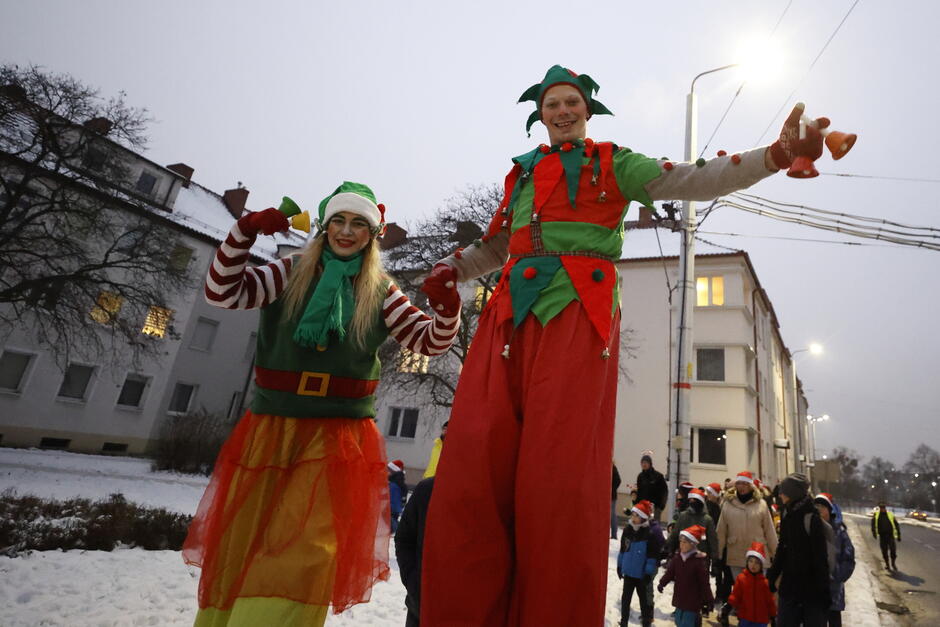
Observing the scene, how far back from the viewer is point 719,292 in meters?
21.2

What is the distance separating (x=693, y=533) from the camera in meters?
6.30

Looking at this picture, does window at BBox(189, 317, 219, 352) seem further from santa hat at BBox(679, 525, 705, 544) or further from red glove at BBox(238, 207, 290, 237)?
red glove at BBox(238, 207, 290, 237)

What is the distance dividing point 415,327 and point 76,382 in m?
23.9

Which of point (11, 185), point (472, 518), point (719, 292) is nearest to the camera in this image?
point (472, 518)

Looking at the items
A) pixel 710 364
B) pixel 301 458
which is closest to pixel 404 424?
pixel 710 364

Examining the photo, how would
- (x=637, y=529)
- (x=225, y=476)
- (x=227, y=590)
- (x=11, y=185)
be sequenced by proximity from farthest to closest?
(x=11, y=185)
(x=637, y=529)
(x=225, y=476)
(x=227, y=590)

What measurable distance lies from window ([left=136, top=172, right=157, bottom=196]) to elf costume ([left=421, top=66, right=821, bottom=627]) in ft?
87.9

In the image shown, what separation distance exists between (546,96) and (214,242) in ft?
84.0

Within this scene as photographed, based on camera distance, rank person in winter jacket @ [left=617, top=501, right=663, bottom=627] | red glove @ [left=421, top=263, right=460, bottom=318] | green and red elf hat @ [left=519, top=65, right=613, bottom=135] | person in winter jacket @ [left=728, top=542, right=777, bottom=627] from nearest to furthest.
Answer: red glove @ [left=421, top=263, right=460, bottom=318], green and red elf hat @ [left=519, top=65, right=613, bottom=135], person in winter jacket @ [left=728, top=542, right=777, bottom=627], person in winter jacket @ [left=617, top=501, right=663, bottom=627]

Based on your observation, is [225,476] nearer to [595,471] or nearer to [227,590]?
[227,590]

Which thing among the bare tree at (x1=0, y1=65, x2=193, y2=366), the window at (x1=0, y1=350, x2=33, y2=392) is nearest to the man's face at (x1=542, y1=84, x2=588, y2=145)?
the bare tree at (x1=0, y1=65, x2=193, y2=366)

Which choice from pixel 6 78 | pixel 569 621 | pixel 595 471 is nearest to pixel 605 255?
pixel 595 471

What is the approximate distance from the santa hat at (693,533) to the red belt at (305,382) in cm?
547

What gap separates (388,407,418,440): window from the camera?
985 inches
